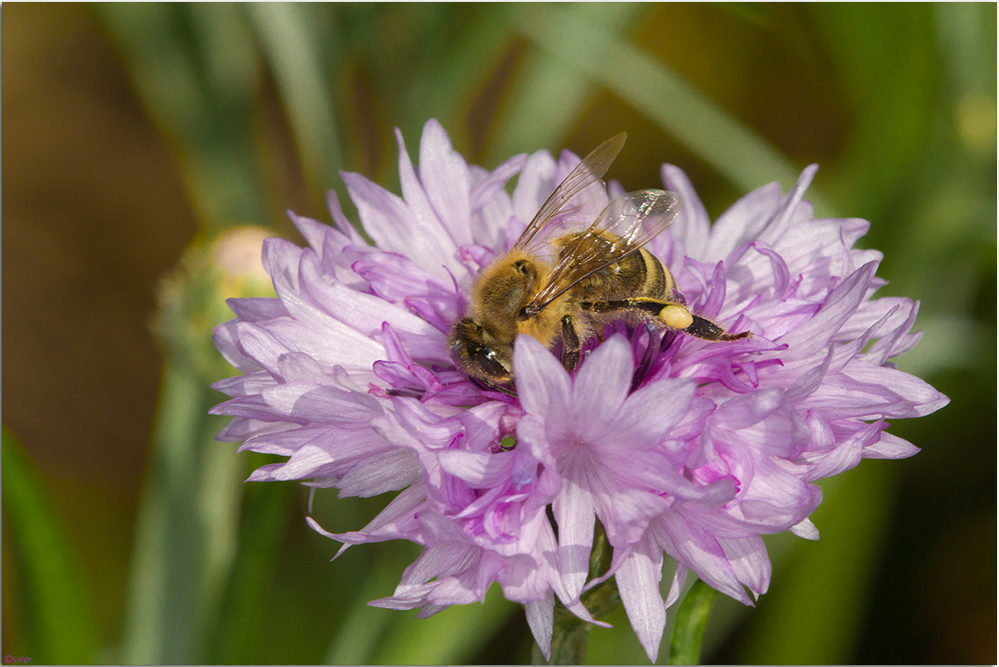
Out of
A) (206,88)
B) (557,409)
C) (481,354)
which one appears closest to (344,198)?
(206,88)

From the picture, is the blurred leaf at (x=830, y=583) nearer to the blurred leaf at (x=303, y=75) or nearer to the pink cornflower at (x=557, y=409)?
the pink cornflower at (x=557, y=409)

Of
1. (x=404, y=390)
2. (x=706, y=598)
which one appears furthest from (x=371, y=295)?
(x=706, y=598)

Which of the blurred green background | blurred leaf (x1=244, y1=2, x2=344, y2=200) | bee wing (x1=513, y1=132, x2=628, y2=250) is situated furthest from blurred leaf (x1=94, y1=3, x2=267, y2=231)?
bee wing (x1=513, y1=132, x2=628, y2=250)

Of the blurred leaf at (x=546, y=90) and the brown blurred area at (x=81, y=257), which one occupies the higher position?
the blurred leaf at (x=546, y=90)

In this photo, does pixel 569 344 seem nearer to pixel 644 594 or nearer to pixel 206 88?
pixel 644 594

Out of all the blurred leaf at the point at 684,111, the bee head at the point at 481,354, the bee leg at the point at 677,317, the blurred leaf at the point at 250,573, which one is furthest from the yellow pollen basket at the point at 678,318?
the blurred leaf at the point at 684,111

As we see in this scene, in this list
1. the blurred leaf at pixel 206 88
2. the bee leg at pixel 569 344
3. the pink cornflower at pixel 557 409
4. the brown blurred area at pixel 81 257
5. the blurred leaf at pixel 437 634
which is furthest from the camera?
the brown blurred area at pixel 81 257

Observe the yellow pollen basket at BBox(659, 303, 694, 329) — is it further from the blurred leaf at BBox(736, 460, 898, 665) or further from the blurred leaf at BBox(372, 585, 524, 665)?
the blurred leaf at BBox(736, 460, 898, 665)
